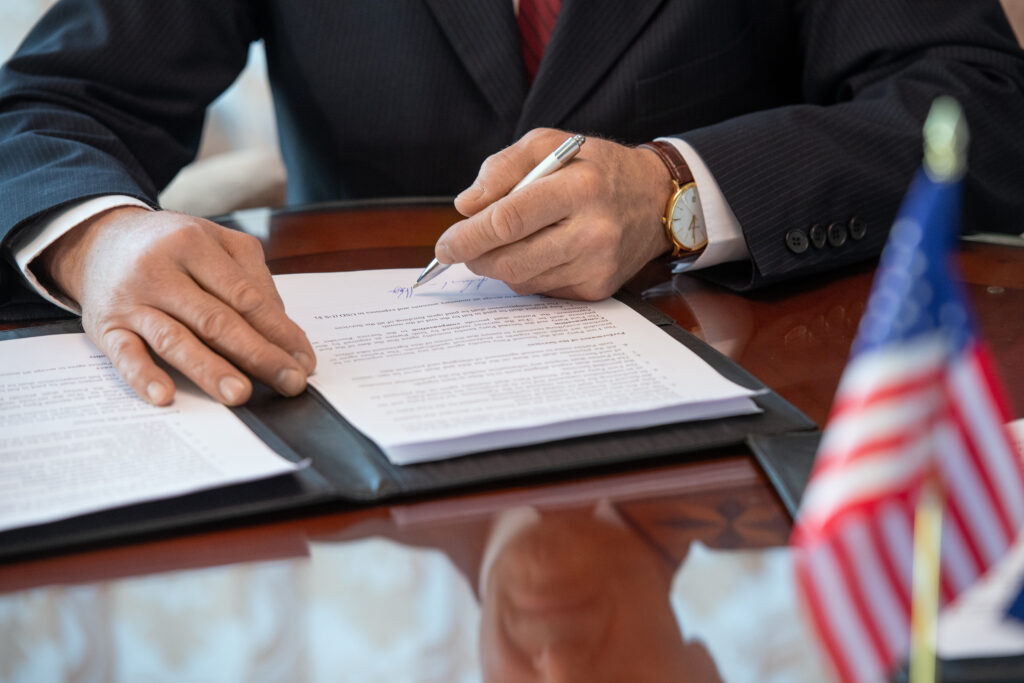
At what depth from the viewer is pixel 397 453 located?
1.61ft

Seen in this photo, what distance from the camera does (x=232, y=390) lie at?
552 mm

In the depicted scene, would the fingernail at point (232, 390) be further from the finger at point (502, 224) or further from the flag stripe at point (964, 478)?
the flag stripe at point (964, 478)

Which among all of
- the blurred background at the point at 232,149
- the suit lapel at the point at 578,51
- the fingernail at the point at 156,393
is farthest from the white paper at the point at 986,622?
the blurred background at the point at 232,149

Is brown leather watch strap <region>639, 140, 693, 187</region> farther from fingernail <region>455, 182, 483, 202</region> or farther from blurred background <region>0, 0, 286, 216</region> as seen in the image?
blurred background <region>0, 0, 286, 216</region>

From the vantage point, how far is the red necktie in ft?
3.45

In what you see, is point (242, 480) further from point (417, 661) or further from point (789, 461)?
point (789, 461)

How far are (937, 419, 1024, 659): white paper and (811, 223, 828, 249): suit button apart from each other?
0.46 metres

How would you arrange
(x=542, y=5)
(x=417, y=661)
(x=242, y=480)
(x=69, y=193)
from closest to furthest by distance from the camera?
(x=417, y=661) → (x=242, y=480) → (x=69, y=193) → (x=542, y=5)

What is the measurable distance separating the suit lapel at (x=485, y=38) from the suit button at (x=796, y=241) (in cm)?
39

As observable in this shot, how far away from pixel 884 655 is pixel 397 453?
0.28m

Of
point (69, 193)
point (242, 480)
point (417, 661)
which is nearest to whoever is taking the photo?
point (417, 661)

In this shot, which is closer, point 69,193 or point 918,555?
point 918,555

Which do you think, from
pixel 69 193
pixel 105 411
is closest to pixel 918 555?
pixel 105 411

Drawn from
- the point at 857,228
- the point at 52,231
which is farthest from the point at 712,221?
the point at 52,231
